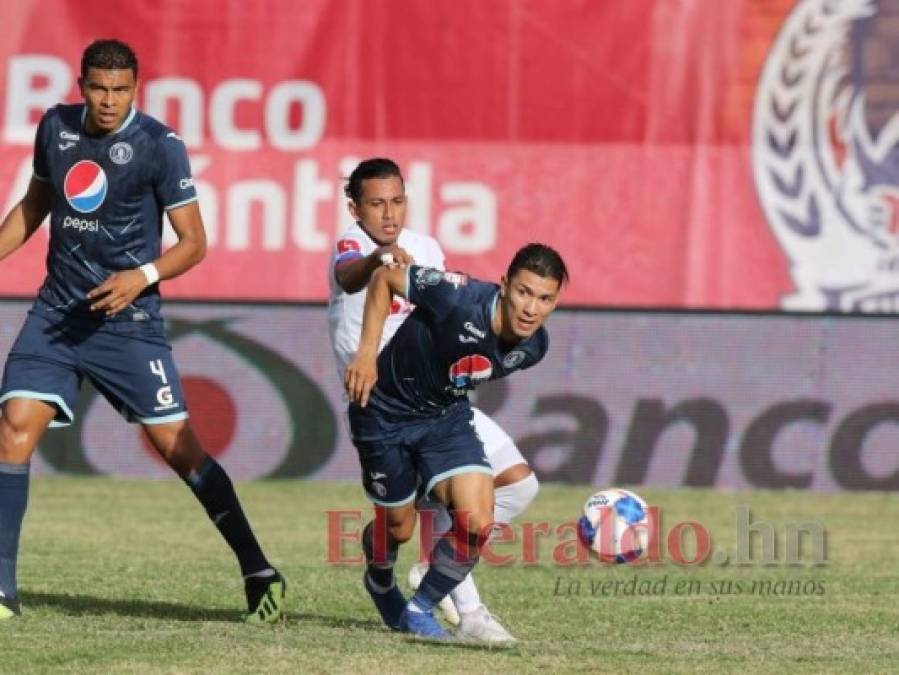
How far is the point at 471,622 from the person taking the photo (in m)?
7.81

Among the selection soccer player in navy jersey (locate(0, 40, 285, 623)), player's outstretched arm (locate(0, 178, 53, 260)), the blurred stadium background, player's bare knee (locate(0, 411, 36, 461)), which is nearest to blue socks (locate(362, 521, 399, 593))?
soccer player in navy jersey (locate(0, 40, 285, 623))

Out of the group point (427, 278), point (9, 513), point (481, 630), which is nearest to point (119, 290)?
point (9, 513)

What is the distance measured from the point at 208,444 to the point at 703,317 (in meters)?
4.15

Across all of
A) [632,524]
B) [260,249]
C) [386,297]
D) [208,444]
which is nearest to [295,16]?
[260,249]

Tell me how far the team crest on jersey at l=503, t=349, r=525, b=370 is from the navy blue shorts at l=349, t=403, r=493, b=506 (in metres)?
0.37

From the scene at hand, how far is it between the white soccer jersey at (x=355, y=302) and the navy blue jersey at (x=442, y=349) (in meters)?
0.43

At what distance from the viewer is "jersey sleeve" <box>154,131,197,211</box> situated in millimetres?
8125

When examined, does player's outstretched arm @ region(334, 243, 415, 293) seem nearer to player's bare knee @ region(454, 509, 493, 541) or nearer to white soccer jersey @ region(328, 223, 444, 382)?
white soccer jersey @ region(328, 223, 444, 382)

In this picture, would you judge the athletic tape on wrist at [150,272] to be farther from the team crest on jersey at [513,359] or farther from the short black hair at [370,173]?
the team crest on jersey at [513,359]

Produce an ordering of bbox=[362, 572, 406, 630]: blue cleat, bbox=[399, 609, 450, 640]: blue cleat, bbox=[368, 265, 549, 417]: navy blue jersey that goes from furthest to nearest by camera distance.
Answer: bbox=[362, 572, 406, 630]: blue cleat → bbox=[399, 609, 450, 640]: blue cleat → bbox=[368, 265, 549, 417]: navy blue jersey

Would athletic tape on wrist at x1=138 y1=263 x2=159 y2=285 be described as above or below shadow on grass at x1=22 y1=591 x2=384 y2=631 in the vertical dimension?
above

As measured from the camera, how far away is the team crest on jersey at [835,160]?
1567cm

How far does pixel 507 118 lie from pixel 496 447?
7.64 m

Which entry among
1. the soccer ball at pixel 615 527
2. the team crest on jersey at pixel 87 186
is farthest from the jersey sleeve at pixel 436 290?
the soccer ball at pixel 615 527
